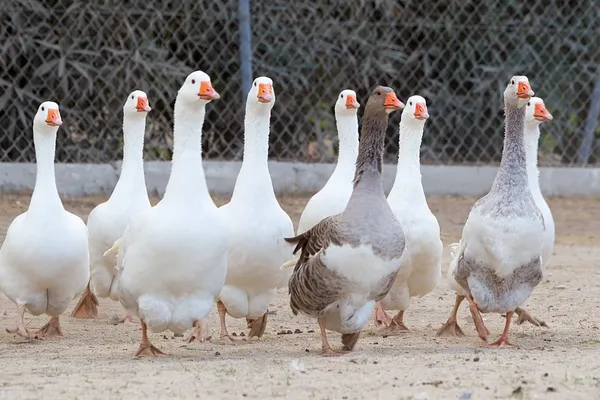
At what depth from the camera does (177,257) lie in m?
6.48

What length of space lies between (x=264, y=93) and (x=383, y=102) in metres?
0.92

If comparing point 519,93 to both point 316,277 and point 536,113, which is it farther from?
point 316,277

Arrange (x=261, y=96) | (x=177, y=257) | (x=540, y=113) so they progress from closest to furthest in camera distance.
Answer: (x=177, y=257), (x=261, y=96), (x=540, y=113)

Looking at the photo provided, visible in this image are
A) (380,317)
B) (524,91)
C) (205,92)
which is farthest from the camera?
(380,317)

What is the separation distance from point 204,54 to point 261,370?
6990 millimetres

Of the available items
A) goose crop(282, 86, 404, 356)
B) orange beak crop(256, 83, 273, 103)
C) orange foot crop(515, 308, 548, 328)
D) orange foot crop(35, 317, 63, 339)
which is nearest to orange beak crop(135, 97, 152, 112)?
orange beak crop(256, 83, 273, 103)

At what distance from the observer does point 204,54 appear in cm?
1242

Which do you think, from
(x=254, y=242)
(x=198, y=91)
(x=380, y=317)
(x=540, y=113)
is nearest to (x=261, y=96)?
(x=198, y=91)

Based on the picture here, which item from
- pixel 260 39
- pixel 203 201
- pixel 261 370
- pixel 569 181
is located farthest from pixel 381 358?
pixel 569 181

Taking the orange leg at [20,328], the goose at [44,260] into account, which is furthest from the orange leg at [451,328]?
the orange leg at [20,328]

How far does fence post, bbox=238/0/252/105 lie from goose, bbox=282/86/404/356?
537 centimetres

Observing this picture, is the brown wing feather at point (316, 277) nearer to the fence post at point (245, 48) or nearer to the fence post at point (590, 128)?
the fence post at point (245, 48)

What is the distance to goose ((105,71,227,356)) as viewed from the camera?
6488 mm

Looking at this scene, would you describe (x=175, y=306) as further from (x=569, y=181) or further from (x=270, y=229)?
(x=569, y=181)
